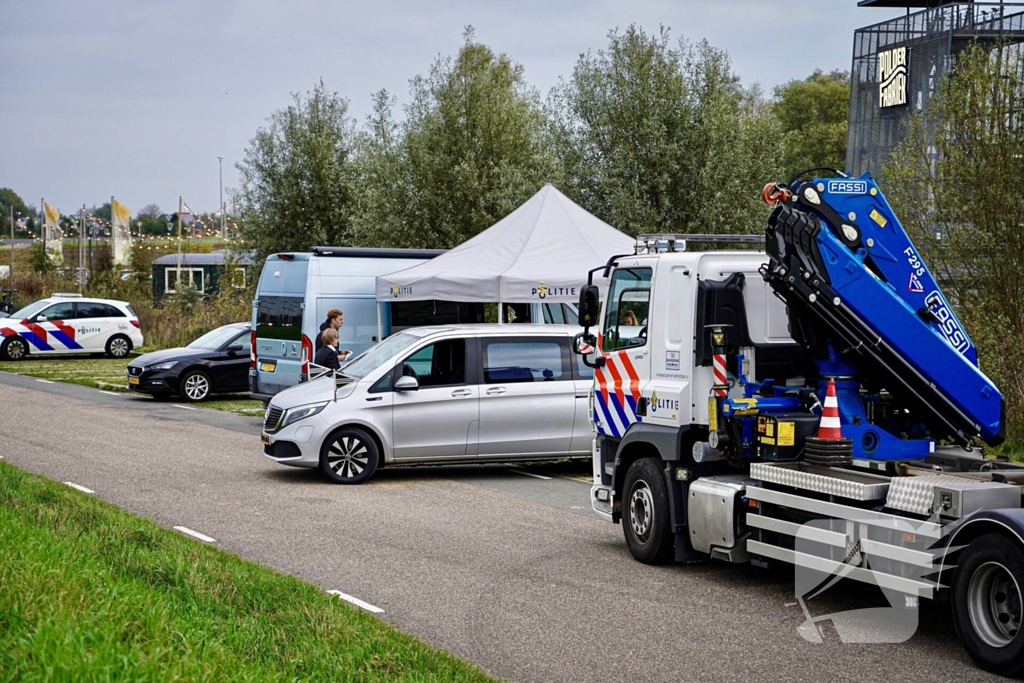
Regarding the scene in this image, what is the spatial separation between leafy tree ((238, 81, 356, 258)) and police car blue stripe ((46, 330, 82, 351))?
585 centimetres

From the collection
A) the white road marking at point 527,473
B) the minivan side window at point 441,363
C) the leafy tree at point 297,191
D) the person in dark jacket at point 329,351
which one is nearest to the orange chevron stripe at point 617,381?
the minivan side window at point 441,363

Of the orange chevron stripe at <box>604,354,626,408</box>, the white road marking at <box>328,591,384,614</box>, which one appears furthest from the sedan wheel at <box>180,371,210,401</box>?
the white road marking at <box>328,591,384,614</box>

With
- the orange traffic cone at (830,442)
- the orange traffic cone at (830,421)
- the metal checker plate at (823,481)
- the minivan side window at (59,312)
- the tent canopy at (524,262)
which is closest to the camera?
the metal checker plate at (823,481)

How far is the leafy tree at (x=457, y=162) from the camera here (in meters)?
28.5

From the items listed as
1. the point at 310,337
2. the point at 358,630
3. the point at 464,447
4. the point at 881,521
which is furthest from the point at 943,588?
the point at 310,337

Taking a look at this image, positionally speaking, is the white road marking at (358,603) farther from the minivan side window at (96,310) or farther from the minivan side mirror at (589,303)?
the minivan side window at (96,310)

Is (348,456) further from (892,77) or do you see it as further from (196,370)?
(892,77)

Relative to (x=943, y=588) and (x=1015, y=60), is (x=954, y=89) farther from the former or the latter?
(x=943, y=588)

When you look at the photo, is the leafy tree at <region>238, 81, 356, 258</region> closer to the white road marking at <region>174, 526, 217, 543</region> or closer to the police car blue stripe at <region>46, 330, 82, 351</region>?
the police car blue stripe at <region>46, 330, 82, 351</region>

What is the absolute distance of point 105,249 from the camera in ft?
253

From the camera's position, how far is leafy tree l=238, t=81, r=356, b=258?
1432 inches

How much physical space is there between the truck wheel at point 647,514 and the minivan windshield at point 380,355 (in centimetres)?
489

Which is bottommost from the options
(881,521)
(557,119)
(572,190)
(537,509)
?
(537,509)

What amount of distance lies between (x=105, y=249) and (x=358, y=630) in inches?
2959
